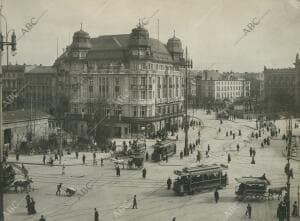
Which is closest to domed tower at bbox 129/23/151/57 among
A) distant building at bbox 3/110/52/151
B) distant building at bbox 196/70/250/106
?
distant building at bbox 3/110/52/151

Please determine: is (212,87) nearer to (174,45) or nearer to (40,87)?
(40,87)

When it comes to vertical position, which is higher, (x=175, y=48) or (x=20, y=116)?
(x=175, y=48)

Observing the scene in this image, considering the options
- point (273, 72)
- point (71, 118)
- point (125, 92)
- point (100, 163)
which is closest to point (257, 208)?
point (100, 163)

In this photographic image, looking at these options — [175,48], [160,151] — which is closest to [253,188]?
[160,151]

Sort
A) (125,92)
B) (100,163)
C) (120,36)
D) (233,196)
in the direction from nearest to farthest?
(233,196) → (100,163) → (125,92) → (120,36)

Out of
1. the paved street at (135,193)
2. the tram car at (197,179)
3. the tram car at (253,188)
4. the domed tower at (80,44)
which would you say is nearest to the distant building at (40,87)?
the domed tower at (80,44)

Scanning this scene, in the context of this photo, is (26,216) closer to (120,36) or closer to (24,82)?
(120,36)
